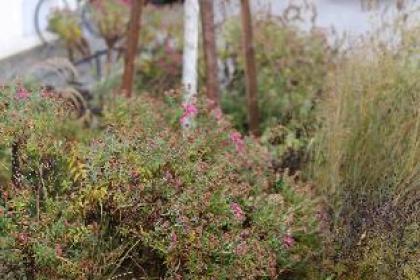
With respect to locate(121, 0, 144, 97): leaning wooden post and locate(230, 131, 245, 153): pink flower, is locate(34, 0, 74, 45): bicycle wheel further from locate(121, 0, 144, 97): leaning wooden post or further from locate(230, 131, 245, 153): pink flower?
locate(230, 131, 245, 153): pink flower

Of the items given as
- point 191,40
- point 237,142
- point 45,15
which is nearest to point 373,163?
point 237,142

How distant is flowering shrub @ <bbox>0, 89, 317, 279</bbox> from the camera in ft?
9.24

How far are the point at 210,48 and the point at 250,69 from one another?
449mm

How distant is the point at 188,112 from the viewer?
385cm

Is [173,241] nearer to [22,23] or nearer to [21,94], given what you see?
[21,94]

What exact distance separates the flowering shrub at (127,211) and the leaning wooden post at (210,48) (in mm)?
1369

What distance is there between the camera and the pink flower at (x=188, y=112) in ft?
12.6

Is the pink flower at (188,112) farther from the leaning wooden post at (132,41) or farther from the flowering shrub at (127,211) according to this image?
the leaning wooden post at (132,41)

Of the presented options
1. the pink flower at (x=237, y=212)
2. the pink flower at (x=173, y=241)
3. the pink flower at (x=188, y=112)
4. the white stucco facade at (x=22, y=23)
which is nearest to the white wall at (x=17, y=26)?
the white stucco facade at (x=22, y=23)

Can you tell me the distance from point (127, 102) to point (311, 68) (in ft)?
7.00

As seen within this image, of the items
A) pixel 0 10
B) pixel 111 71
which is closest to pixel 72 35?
pixel 0 10

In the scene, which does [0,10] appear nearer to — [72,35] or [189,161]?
[72,35]

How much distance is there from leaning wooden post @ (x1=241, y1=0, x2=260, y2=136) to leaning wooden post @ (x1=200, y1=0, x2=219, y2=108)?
298 millimetres

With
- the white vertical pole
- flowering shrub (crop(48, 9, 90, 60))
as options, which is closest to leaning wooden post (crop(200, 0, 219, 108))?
the white vertical pole
